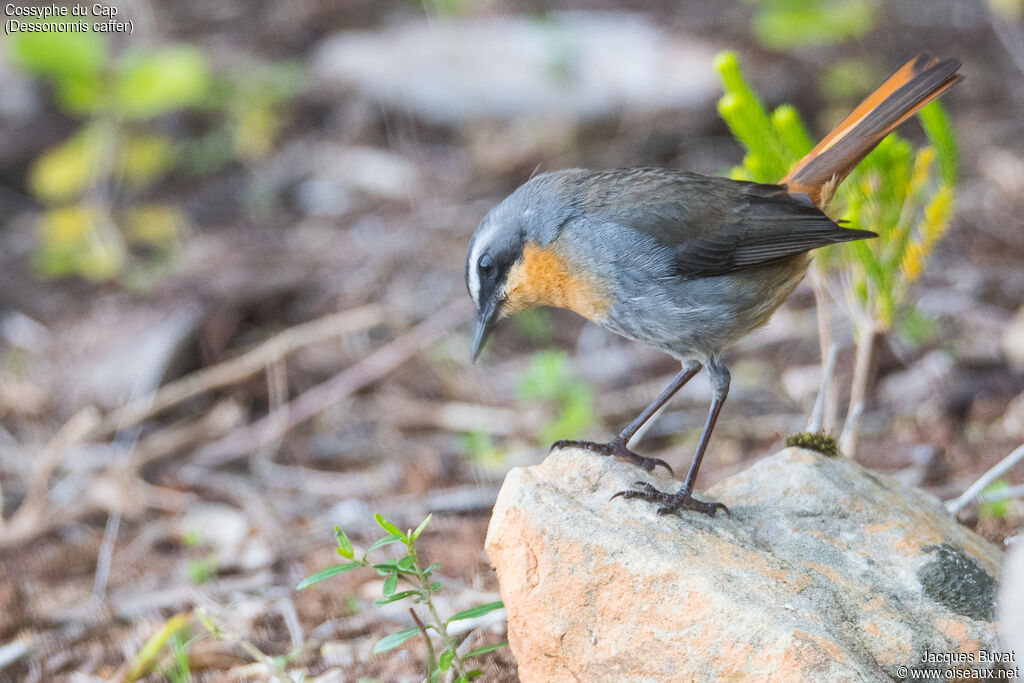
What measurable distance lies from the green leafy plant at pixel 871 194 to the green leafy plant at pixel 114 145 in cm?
504

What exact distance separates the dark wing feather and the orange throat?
9.9 inches

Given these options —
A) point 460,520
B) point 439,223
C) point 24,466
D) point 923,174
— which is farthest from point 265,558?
point 439,223

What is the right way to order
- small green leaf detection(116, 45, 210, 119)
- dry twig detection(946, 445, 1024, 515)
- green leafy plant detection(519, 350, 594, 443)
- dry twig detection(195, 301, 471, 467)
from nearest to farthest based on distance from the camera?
1. dry twig detection(946, 445, 1024, 515)
2. green leafy plant detection(519, 350, 594, 443)
3. dry twig detection(195, 301, 471, 467)
4. small green leaf detection(116, 45, 210, 119)

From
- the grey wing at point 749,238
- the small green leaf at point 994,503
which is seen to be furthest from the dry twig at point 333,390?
the small green leaf at point 994,503

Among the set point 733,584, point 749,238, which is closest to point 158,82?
point 749,238

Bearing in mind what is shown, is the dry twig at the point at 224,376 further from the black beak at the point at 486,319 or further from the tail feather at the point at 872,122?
the tail feather at the point at 872,122

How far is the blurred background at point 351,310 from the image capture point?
464cm

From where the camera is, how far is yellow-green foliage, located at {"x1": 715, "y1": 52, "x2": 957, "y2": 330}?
→ 371 cm

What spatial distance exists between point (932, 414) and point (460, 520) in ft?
8.51

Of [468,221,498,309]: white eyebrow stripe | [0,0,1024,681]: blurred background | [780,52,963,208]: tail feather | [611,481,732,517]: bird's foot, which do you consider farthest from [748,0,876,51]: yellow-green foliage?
[611,481,732,517]: bird's foot

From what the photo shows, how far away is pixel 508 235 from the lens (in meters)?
3.83

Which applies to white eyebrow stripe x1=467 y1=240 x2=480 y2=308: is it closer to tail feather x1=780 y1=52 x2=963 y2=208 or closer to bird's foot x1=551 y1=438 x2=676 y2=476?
bird's foot x1=551 y1=438 x2=676 y2=476

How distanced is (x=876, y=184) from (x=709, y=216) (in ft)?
2.39

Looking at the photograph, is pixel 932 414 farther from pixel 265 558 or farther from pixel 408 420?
pixel 265 558
